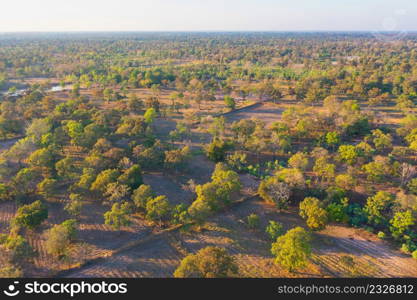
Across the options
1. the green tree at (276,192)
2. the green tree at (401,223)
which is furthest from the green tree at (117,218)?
the green tree at (401,223)

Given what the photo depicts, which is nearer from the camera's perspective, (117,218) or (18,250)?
(18,250)

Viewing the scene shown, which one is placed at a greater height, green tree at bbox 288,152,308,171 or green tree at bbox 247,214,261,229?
green tree at bbox 288,152,308,171

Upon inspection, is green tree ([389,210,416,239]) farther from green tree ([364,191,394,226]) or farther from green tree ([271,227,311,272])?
green tree ([271,227,311,272])

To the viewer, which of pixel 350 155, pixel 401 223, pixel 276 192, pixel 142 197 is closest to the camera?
pixel 401 223

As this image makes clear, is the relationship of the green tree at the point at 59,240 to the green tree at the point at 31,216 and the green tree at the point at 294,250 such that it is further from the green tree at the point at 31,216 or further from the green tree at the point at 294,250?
the green tree at the point at 294,250

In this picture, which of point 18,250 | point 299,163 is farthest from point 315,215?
point 18,250

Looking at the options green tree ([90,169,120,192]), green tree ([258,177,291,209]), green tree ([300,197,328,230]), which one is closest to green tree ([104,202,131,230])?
green tree ([90,169,120,192])

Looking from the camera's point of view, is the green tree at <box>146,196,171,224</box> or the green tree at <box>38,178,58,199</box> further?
the green tree at <box>38,178,58,199</box>

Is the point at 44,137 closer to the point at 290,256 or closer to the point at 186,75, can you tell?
the point at 290,256

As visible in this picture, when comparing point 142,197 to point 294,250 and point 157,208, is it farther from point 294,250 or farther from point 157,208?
point 294,250

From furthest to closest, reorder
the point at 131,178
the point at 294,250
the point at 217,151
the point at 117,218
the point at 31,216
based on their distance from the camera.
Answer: the point at 217,151 → the point at 131,178 → the point at 117,218 → the point at 31,216 → the point at 294,250

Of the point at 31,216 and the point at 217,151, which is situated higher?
the point at 217,151
